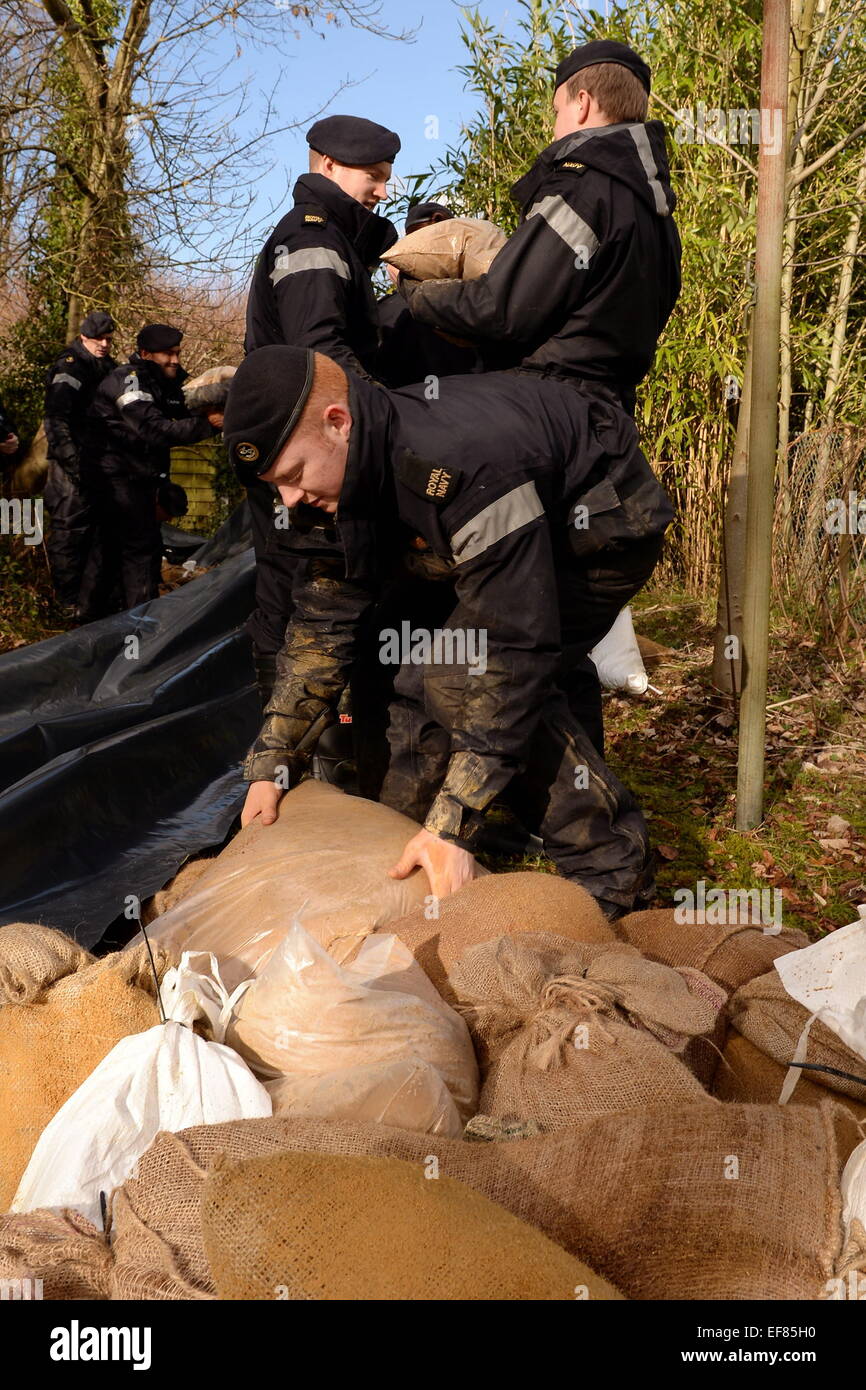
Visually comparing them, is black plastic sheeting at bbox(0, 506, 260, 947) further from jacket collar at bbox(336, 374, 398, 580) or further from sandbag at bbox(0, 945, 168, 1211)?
jacket collar at bbox(336, 374, 398, 580)

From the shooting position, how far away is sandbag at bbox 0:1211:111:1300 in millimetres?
1329

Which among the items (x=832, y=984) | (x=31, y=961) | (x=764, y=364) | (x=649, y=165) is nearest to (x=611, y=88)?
(x=649, y=165)

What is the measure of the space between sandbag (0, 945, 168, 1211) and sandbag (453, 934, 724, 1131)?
1.80 ft

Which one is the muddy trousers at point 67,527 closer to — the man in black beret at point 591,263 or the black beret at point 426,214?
the black beret at point 426,214

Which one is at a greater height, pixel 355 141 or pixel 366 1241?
pixel 355 141

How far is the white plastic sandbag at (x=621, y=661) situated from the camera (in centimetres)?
489

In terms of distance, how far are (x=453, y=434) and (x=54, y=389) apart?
5.26 metres

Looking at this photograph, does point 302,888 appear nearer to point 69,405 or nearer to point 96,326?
point 69,405

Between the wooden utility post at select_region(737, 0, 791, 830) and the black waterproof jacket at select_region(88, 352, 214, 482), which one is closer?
the wooden utility post at select_region(737, 0, 791, 830)

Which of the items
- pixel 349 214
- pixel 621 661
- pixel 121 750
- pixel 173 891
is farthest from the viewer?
pixel 621 661

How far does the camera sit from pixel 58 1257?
135cm

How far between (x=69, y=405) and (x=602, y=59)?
187 inches

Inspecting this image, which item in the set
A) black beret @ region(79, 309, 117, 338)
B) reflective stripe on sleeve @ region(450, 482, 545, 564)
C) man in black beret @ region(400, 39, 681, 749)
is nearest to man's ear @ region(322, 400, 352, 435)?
reflective stripe on sleeve @ region(450, 482, 545, 564)

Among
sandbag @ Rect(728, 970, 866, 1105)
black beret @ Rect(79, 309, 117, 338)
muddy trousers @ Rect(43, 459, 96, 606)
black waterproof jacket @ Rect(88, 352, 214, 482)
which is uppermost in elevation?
black beret @ Rect(79, 309, 117, 338)
